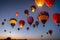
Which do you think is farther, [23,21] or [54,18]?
[23,21]

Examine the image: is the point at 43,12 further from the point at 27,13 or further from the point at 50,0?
the point at 27,13

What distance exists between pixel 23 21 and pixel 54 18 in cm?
371

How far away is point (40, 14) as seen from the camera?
1127cm

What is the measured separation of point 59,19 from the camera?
11430 mm

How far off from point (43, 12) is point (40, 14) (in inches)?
8.8

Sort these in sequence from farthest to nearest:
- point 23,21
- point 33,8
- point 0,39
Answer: point 0,39, point 23,21, point 33,8

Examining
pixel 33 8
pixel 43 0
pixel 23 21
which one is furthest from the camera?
pixel 23 21

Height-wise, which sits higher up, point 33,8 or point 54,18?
point 33,8

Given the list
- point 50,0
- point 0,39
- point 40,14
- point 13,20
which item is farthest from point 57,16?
point 0,39

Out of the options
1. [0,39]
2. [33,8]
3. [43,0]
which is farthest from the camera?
[0,39]

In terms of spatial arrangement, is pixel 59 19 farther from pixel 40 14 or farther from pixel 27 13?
pixel 27 13

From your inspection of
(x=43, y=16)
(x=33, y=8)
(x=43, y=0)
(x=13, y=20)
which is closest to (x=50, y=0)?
(x=43, y=0)

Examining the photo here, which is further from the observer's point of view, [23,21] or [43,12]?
[23,21]

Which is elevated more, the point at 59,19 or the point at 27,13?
the point at 27,13
